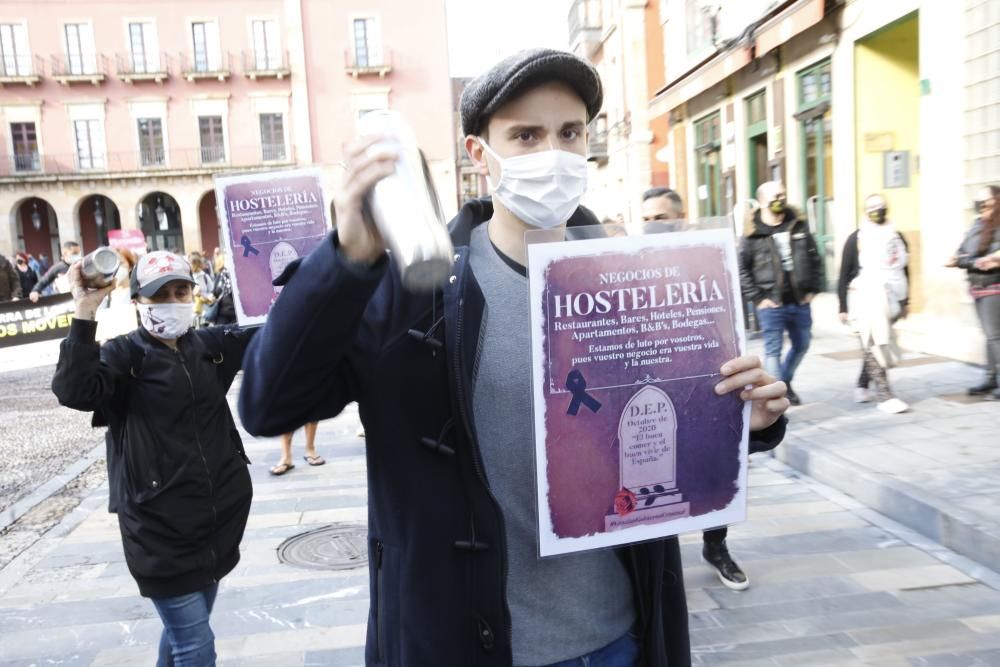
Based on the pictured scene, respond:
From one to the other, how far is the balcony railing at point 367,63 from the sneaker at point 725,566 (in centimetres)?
3875

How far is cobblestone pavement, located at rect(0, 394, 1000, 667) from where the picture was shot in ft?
11.8

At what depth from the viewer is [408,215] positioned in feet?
3.80

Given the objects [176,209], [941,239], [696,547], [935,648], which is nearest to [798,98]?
[941,239]

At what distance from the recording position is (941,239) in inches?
371

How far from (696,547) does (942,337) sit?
6074 millimetres

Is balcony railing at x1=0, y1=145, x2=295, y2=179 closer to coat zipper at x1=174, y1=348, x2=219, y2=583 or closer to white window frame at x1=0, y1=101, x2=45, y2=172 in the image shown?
white window frame at x1=0, y1=101, x2=45, y2=172

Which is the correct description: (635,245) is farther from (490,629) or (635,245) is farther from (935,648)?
(935,648)

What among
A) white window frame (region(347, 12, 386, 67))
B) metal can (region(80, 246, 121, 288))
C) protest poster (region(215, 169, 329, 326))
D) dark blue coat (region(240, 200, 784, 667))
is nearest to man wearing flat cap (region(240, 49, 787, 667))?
dark blue coat (region(240, 200, 784, 667))

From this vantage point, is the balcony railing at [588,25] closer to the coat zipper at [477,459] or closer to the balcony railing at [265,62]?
the balcony railing at [265,62]

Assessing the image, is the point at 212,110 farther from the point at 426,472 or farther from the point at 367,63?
the point at 426,472

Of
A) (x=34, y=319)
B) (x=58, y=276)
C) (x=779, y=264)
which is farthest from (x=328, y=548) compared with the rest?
(x=58, y=276)

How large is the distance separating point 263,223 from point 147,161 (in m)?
39.7

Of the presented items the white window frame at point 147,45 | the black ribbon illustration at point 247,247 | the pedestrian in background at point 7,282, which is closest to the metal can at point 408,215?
the black ribbon illustration at point 247,247

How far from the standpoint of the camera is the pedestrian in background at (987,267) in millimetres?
6934
